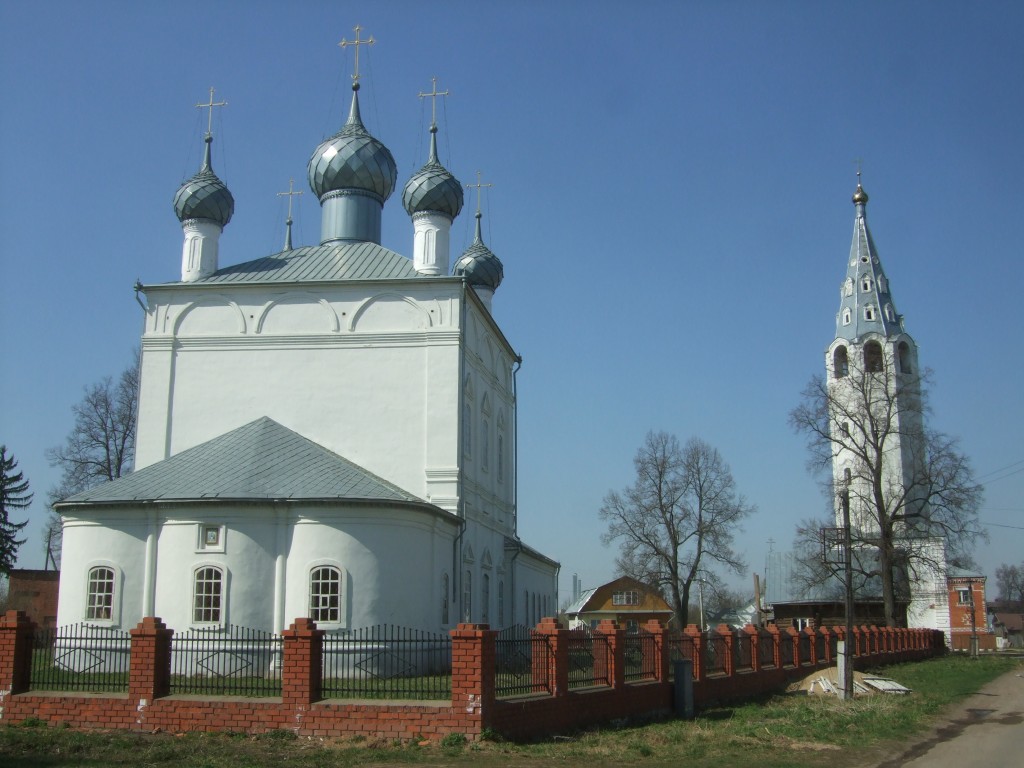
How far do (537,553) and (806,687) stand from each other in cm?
1144

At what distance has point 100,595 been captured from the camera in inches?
721

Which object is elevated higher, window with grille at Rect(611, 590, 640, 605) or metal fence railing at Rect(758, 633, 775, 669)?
window with grille at Rect(611, 590, 640, 605)

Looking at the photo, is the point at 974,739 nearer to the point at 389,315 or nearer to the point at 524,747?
the point at 524,747

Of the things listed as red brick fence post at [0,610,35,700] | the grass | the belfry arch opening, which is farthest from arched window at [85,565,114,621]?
the belfry arch opening

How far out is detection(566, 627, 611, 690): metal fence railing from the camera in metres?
13.8

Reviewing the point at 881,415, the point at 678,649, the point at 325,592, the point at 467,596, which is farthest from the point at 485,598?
the point at 881,415

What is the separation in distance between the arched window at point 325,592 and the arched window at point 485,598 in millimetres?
6479

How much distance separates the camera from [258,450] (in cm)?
1995

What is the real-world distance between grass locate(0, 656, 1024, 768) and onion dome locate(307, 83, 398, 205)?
612 inches

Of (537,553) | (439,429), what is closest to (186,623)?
(439,429)

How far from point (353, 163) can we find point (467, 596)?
419 inches

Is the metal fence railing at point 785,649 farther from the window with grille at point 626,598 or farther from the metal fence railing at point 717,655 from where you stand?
the window with grille at point 626,598

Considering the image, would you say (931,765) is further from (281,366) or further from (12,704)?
(281,366)

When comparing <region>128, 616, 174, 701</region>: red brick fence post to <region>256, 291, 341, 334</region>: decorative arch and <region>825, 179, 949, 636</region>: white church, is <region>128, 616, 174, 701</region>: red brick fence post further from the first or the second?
<region>825, 179, 949, 636</region>: white church
